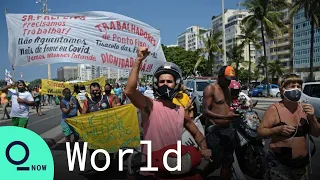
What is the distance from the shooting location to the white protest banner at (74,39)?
6816 mm

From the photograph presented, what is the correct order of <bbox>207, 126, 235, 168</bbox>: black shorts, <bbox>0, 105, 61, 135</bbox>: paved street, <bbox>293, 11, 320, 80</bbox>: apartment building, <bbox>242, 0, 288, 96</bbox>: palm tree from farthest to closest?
<bbox>293, 11, 320, 80</bbox>: apartment building
<bbox>242, 0, 288, 96</bbox>: palm tree
<bbox>0, 105, 61, 135</bbox>: paved street
<bbox>207, 126, 235, 168</bbox>: black shorts

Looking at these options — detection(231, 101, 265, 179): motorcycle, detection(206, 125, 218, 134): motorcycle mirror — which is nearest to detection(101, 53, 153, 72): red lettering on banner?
detection(231, 101, 265, 179): motorcycle

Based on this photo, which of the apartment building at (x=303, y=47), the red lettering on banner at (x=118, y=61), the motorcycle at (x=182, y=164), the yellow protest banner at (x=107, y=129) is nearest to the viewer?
the motorcycle at (x=182, y=164)

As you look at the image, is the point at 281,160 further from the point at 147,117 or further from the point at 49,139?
the point at 49,139

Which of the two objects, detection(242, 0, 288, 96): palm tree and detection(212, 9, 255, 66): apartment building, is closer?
detection(242, 0, 288, 96): palm tree

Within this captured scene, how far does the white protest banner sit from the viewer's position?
6.82 metres

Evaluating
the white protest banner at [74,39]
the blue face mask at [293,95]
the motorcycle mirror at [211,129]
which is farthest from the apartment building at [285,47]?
the blue face mask at [293,95]

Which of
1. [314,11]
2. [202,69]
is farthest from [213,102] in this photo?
[202,69]

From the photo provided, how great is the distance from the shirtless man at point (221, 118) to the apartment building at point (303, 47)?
2849 inches

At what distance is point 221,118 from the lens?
4.77 meters

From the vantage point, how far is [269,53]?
10056 centimetres

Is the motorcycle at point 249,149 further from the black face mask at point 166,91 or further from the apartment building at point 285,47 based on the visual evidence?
the apartment building at point 285,47

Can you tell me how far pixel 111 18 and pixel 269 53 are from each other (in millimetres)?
98701

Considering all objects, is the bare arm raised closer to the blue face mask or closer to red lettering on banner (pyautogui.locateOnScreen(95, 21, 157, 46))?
the blue face mask
